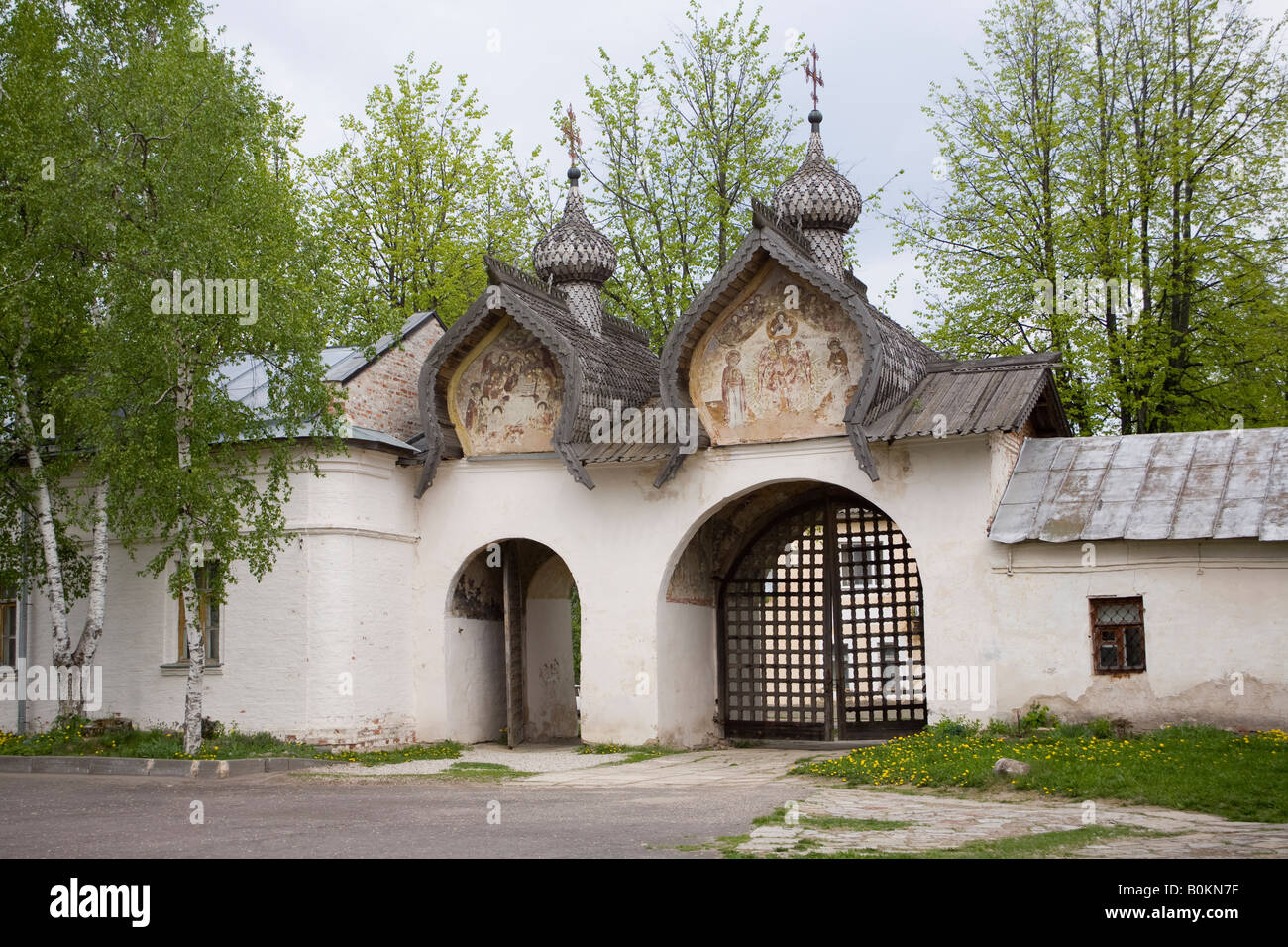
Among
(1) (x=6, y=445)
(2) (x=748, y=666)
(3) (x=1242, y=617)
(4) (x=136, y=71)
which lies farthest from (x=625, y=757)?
(4) (x=136, y=71)

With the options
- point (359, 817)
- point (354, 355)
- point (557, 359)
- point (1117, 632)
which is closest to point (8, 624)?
point (354, 355)

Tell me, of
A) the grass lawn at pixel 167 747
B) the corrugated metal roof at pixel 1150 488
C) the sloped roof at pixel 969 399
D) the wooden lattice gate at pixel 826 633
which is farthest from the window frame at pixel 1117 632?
the grass lawn at pixel 167 747

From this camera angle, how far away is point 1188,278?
23.1 meters

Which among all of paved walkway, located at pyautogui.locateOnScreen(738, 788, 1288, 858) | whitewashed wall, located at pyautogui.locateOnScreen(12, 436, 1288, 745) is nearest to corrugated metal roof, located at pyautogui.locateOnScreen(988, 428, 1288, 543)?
whitewashed wall, located at pyautogui.locateOnScreen(12, 436, 1288, 745)

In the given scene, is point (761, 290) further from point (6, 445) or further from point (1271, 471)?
point (6, 445)

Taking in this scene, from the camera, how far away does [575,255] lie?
20375mm

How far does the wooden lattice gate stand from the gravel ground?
3.01 metres

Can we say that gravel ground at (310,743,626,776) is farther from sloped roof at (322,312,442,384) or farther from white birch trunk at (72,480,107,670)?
sloped roof at (322,312,442,384)

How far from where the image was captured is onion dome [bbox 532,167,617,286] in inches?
804

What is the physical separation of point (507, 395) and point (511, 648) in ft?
Result: 11.7

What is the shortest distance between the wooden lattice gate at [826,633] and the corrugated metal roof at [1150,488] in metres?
2.56

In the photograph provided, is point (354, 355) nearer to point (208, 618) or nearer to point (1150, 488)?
point (208, 618)

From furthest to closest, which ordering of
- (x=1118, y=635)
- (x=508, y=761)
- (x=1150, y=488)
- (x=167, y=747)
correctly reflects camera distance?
(x=508, y=761), (x=167, y=747), (x=1150, y=488), (x=1118, y=635)

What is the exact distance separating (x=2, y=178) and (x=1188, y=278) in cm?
1839
